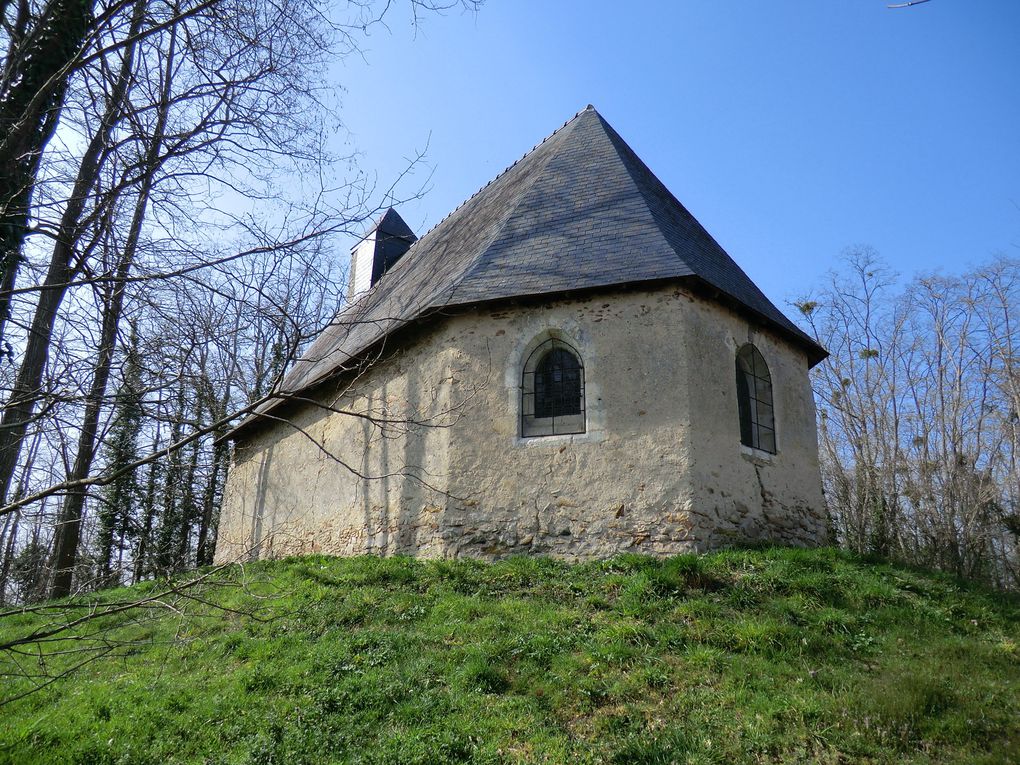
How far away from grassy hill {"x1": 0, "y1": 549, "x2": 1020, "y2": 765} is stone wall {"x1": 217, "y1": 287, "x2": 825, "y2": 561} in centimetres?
58

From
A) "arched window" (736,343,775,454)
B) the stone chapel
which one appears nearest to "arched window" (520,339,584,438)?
the stone chapel

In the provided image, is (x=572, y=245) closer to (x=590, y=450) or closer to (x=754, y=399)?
(x=590, y=450)

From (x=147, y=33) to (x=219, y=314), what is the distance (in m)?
1.69

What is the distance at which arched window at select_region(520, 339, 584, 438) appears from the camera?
9125 mm

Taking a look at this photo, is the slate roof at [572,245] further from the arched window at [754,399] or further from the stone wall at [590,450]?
the arched window at [754,399]

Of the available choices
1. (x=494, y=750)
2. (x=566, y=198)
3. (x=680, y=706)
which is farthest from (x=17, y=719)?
(x=566, y=198)

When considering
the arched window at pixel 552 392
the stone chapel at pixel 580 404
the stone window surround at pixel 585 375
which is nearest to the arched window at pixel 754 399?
the stone chapel at pixel 580 404

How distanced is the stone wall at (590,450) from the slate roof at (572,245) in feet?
1.00

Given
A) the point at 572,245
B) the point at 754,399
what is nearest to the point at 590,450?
the point at 754,399

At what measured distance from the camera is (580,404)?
9.16 m

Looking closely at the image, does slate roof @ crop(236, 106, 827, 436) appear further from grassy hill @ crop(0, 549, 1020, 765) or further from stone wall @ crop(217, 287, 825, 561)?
grassy hill @ crop(0, 549, 1020, 765)

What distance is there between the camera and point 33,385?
177 inches

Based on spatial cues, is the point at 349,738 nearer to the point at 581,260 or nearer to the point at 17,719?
the point at 17,719

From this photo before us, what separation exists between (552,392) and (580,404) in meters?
0.38
